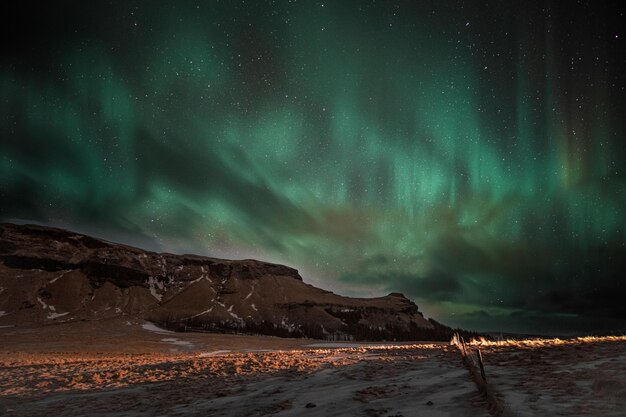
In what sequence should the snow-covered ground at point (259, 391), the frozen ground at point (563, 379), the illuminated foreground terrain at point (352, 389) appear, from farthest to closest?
the snow-covered ground at point (259, 391), the illuminated foreground terrain at point (352, 389), the frozen ground at point (563, 379)

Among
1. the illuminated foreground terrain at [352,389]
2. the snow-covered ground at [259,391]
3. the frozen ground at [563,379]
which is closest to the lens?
the frozen ground at [563,379]

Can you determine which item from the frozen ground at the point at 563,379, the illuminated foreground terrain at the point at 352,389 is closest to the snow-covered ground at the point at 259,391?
the illuminated foreground terrain at the point at 352,389

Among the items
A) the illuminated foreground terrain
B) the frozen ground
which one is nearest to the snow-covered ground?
the illuminated foreground terrain

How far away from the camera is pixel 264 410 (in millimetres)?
10758

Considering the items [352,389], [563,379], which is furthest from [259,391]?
[563,379]

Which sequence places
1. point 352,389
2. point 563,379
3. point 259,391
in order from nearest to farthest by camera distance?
point 563,379
point 352,389
point 259,391

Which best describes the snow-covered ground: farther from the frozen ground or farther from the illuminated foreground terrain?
the frozen ground

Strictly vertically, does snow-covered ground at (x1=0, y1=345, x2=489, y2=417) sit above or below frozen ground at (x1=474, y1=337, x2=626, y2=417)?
below

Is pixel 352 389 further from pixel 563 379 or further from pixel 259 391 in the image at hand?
pixel 563 379

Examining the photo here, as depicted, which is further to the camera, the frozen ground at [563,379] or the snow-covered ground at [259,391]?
the snow-covered ground at [259,391]

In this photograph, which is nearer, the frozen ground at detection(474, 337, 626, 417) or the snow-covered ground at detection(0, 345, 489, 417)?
the frozen ground at detection(474, 337, 626, 417)

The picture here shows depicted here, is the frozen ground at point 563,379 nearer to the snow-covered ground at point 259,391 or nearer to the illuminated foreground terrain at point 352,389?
the illuminated foreground terrain at point 352,389

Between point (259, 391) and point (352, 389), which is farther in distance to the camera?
point (259, 391)

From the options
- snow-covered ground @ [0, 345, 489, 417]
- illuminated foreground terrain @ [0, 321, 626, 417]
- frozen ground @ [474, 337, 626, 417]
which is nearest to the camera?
frozen ground @ [474, 337, 626, 417]
